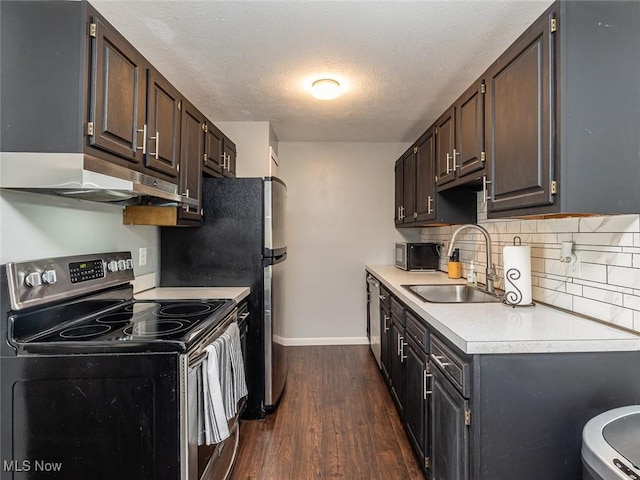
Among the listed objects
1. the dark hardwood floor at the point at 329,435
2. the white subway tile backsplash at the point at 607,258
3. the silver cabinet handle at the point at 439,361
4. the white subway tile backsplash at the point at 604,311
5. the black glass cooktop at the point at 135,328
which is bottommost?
the dark hardwood floor at the point at 329,435

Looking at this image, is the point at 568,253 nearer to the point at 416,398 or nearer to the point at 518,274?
the point at 518,274

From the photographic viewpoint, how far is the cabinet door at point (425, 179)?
2.79m

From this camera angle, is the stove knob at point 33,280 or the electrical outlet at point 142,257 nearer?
the stove knob at point 33,280

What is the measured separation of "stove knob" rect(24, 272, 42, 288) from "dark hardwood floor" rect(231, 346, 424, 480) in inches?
54.9

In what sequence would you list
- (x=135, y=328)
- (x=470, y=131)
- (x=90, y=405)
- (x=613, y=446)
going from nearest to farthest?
(x=613, y=446) < (x=90, y=405) < (x=135, y=328) < (x=470, y=131)

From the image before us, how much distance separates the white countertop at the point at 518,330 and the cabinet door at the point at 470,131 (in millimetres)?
786

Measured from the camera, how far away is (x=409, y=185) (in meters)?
3.48

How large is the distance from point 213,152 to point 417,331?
194 centimetres

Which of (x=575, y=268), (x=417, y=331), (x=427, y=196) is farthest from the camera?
(x=427, y=196)

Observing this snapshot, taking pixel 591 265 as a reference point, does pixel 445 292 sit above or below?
below

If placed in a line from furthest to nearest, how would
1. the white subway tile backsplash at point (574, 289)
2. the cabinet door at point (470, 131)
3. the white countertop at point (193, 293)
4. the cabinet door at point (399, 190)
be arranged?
the cabinet door at point (399, 190), the white countertop at point (193, 293), the cabinet door at point (470, 131), the white subway tile backsplash at point (574, 289)

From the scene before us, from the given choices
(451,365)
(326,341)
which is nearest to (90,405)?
(451,365)

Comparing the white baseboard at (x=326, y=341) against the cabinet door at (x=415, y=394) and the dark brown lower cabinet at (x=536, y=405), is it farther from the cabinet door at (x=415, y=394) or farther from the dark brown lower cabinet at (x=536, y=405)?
the dark brown lower cabinet at (x=536, y=405)

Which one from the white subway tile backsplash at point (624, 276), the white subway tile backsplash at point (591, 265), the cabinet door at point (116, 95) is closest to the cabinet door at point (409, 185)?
the white subway tile backsplash at point (591, 265)
